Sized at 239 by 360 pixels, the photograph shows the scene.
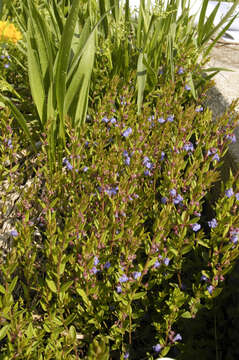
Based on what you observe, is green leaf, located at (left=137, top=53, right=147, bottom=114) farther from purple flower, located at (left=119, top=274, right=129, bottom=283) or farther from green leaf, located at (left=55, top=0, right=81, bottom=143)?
purple flower, located at (left=119, top=274, right=129, bottom=283)

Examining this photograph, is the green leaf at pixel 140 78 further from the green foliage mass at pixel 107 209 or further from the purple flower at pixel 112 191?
the purple flower at pixel 112 191

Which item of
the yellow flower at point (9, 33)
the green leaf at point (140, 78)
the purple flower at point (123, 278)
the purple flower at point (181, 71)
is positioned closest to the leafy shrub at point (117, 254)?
the purple flower at point (123, 278)

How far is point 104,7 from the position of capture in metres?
2.77

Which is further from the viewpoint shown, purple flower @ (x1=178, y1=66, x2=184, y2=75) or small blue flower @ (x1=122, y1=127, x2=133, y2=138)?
purple flower @ (x1=178, y1=66, x2=184, y2=75)

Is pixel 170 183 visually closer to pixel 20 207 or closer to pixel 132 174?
pixel 132 174

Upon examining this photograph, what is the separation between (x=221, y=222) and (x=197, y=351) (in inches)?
23.5

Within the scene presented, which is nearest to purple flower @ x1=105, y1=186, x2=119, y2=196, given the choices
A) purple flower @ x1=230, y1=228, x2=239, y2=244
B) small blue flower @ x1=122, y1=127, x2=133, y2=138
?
small blue flower @ x1=122, y1=127, x2=133, y2=138

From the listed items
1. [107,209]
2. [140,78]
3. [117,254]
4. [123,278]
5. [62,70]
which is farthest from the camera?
[140,78]

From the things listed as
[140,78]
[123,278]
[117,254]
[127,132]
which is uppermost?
[140,78]

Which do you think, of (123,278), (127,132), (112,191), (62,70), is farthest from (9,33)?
(123,278)

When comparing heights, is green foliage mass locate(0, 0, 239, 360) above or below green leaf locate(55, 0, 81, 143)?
below

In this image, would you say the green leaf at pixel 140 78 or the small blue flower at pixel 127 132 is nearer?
the small blue flower at pixel 127 132

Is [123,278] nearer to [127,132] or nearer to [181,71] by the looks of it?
[127,132]

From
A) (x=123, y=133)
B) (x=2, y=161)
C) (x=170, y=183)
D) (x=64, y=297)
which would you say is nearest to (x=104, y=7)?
(x=123, y=133)
